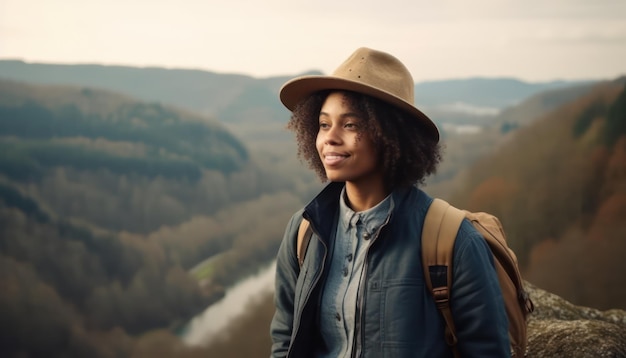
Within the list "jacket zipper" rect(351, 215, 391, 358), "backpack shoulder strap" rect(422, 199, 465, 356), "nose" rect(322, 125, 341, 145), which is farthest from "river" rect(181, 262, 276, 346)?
"backpack shoulder strap" rect(422, 199, 465, 356)

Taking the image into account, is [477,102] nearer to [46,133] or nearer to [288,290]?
[46,133]

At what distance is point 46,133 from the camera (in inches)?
424

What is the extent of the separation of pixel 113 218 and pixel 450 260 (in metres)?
10.4

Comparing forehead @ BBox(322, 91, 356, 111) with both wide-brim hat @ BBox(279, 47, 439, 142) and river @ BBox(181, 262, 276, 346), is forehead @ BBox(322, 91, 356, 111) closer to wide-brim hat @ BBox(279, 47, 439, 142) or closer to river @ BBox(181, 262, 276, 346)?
wide-brim hat @ BBox(279, 47, 439, 142)

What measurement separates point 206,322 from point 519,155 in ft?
23.8

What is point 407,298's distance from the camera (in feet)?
6.23

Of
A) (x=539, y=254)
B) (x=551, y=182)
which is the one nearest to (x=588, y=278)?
(x=539, y=254)

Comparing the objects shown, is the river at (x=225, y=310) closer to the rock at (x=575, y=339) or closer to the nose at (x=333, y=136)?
the rock at (x=575, y=339)

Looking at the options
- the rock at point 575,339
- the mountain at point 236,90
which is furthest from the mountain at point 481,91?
the rock at point 575,339

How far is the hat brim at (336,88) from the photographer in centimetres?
198

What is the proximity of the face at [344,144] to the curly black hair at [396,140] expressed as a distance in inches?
0.8

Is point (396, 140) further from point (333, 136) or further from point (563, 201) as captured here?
point (563, 201)

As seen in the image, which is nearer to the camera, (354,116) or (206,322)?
(354,116)

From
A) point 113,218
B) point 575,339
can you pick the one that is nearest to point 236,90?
point 113,218
